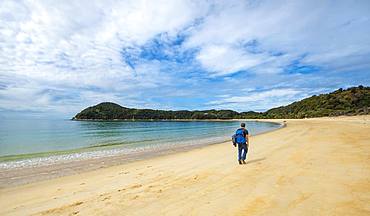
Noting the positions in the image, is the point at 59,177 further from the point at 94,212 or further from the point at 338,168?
the point at 338,168

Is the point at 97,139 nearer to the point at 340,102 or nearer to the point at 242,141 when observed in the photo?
the point at 242,141

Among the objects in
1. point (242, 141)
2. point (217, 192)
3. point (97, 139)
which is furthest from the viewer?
point (97, 139)

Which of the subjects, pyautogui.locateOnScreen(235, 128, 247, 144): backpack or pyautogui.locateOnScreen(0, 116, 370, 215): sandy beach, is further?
pyautogui.locateOnScreen(235, 128, 247, 144): backpack

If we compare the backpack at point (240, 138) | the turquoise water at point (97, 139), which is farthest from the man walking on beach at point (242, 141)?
the turquoise water at point (97, 139)

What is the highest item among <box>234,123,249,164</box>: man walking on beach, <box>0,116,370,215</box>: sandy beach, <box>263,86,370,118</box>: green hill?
<box>263,86,370,118</box>: green hill

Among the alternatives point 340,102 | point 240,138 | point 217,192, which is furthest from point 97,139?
point 340,102

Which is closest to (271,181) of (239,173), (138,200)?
(239,173)

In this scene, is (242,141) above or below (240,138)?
below

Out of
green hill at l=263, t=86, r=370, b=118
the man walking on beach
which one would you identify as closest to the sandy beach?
the man walking on beach

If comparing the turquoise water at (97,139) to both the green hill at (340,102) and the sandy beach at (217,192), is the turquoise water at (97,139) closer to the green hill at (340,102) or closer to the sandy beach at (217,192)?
the sandy beach at (217,192)

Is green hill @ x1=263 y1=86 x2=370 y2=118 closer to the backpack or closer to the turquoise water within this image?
the turquoise water

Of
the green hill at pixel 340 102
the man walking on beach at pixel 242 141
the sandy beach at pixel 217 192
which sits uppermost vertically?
the green hill at pixel 340 102

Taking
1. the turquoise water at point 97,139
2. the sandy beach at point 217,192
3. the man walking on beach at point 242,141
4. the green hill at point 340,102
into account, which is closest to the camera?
the sandy beach at point 217,192

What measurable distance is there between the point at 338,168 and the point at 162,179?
6.48m
